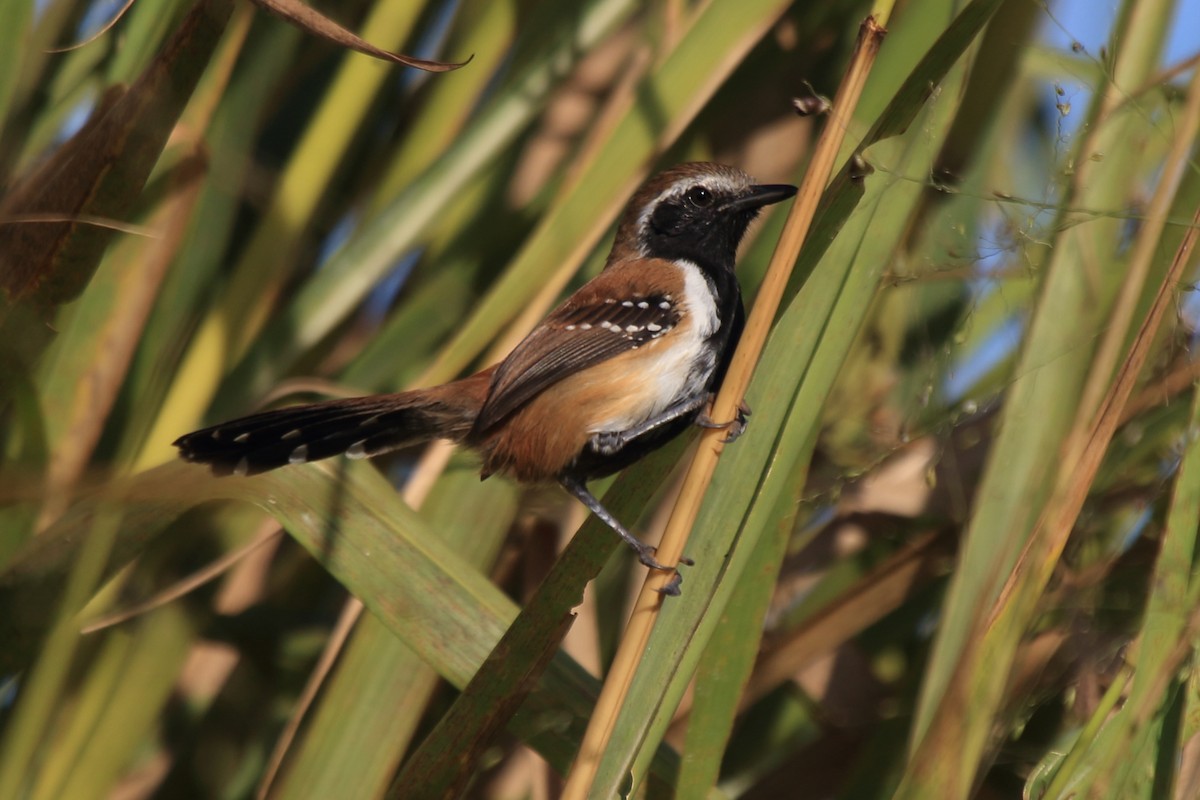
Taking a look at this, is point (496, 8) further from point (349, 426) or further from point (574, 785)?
point (574, 785)

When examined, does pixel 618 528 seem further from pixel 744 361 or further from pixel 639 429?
pixel 639 429

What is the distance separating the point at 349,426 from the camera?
112 inches

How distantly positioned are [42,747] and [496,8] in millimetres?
2166

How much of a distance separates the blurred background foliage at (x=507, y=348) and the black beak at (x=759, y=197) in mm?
106

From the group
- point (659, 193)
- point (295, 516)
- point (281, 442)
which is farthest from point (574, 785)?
point (659, 193)

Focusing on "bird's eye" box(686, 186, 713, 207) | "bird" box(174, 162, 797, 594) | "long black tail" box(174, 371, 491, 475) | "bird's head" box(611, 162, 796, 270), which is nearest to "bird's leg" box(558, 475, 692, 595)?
"bird" box(174, 162, 797, 594)

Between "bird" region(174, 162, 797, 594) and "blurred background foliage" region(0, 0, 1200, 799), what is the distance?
112 millimetres

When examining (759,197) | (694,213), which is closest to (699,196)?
(694,213)

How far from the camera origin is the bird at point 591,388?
288 cm

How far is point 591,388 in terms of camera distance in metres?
3.06

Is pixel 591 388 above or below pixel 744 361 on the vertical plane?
below

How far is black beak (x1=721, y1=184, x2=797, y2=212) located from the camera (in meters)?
3.03

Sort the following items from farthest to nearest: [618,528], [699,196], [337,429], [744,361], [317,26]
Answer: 1. [699,196]
2. [337,429]
3. [618,528]
4. [744,361]
5. [317,26]

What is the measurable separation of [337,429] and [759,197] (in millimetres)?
1234
